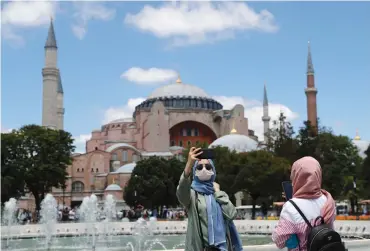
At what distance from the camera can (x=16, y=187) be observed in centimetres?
3438

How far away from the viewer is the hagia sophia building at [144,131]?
50.3 meters

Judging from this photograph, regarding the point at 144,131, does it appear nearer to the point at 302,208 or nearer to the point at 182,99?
the point at 182,99

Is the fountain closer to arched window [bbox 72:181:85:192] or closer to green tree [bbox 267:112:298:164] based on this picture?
green tree [bbox 267:112:298:164]

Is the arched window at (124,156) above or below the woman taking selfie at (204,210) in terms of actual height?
above

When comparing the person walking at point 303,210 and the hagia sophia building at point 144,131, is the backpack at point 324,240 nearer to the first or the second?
the person walking at point 303,210

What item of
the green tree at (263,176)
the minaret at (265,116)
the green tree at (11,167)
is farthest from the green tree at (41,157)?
the minaret at (265,116)

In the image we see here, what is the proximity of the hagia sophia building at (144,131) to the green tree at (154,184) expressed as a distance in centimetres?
1074

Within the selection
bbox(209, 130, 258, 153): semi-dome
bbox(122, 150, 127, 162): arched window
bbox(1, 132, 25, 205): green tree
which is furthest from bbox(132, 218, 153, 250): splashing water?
bbox(122, 150, 127, 162): arched window

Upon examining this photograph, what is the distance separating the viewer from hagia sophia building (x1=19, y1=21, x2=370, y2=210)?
50.3 metres

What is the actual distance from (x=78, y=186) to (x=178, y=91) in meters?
19.3

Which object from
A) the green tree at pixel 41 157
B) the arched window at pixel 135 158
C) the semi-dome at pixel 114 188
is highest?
the arched window at pixel 135 158

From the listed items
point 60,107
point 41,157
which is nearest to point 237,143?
point 60,107

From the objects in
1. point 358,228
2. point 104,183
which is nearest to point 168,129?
point 104,183

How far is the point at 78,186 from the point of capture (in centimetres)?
5634
